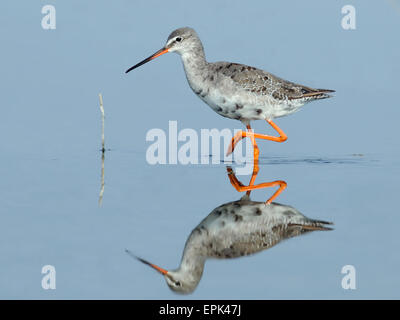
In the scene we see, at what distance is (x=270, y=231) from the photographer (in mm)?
9422

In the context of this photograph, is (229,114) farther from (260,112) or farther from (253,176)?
(253,176)

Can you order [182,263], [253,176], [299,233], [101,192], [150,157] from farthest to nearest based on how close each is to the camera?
1. [150,157]
2. [253,176]
3. [101,192]
4. [299,233]
5. [182,263]

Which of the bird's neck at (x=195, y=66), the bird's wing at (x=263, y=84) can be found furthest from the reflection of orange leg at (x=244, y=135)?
the bird's neck at (x=195, y=66)

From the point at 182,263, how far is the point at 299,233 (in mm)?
1829

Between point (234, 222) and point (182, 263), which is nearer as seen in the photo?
point (182, 263)

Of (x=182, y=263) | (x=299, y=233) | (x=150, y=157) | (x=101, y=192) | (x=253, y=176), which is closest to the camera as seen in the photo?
(x=182, y=263)

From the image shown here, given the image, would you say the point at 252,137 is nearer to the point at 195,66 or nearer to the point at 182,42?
the point at 195,66

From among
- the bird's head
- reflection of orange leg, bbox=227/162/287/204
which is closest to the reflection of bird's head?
reflection of orange leg, bbox=227/162/287/204

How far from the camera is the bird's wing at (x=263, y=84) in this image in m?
13.2

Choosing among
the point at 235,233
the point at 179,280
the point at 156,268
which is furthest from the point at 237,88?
the point at 179,280

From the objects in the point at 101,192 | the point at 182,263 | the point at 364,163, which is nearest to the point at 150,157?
the point at 101,192

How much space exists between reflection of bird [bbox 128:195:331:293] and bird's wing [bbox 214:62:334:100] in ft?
10.7

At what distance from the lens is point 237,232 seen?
9.35 metres

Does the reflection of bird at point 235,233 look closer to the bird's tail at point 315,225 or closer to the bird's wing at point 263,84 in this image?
the bird's tail at point 315,225
